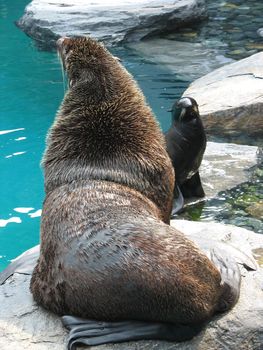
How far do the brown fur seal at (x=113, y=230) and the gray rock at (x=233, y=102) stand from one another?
3.55 m

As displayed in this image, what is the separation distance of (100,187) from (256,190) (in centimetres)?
281

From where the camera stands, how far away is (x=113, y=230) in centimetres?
363

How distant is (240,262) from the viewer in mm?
4383

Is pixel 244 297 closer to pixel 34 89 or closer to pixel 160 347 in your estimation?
pixel 160 347

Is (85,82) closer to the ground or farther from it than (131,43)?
farther from it

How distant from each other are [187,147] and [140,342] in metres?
3.09

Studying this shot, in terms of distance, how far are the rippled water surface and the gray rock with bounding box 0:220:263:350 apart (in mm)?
2668

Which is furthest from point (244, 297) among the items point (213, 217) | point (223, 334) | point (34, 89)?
point (34, 89)

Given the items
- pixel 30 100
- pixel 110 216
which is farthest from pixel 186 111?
pixel 30 100

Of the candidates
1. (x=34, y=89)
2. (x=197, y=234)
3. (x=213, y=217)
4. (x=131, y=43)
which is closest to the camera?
(x=197, y=234)

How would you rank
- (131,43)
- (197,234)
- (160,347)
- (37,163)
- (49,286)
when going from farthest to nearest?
(131,43)
(37,163)
(197,234)
(49,286)
(160,347)

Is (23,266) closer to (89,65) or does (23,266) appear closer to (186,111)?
(89,65)

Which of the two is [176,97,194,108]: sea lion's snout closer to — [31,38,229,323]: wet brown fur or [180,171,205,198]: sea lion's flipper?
[180,171,205,198]: sea lion's flipper

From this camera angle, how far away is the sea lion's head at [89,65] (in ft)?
14.1
